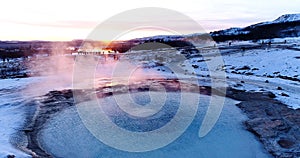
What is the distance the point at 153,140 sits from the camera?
11.4 m

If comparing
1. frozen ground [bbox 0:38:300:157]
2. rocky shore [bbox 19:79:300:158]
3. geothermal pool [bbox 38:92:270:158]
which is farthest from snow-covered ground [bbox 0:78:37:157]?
geothermal pool [bbox 38:92:270:158]

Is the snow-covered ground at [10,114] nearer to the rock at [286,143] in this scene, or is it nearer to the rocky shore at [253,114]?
the rocky shore at [253,114]

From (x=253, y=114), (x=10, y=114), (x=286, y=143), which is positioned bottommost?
(x=286, y=143)

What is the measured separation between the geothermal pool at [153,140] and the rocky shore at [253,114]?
0.36m

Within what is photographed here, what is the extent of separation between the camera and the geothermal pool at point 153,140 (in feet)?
33.8

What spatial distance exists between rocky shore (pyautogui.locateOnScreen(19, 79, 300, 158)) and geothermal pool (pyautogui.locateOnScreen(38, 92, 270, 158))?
362 millimetres

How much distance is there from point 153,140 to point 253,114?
19.2ft

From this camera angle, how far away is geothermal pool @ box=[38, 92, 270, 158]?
406 inches

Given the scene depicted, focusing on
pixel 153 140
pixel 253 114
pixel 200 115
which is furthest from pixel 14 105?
pixel 253 114

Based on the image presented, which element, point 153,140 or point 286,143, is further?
point 153,140

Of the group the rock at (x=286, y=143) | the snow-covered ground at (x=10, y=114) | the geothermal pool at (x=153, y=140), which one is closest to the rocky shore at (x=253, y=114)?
the rock at (x=286, y=143)

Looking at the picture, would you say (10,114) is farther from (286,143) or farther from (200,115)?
(286,143)

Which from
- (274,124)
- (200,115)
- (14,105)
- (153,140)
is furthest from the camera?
(14,105)

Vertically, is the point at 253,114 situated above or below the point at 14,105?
below
